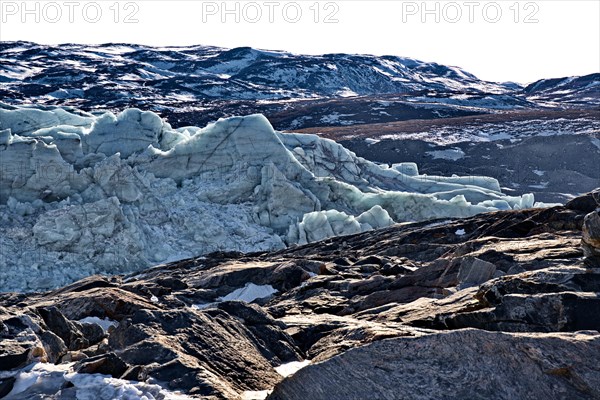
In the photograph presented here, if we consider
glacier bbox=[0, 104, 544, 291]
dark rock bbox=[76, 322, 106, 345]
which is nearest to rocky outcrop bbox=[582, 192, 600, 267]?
dark rock bbox=[76, 322, 106, 345]

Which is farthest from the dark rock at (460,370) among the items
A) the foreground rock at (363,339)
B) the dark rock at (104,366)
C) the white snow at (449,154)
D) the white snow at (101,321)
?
the white snow at (449,154)

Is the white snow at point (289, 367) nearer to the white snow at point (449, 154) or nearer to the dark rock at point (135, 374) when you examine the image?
the dark rock at point (135, 374)

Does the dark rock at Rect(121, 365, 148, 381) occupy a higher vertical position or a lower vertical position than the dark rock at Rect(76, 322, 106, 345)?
higher

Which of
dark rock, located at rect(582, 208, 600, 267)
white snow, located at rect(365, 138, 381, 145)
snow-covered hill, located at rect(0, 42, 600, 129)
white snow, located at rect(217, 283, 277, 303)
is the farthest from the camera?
snow-covered hill, located at rect(0, 42, 600, 129)

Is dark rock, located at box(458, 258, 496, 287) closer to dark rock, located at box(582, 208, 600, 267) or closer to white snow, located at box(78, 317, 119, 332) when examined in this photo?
dark rock, located at box(582, 208, 600, 267)

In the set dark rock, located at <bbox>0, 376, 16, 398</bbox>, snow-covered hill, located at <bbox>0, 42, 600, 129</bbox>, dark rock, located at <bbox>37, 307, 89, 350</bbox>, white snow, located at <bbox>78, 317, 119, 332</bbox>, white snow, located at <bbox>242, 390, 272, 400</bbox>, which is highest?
snow-covered hill, located at <bbox>0, 42, 600, 129</bbox>

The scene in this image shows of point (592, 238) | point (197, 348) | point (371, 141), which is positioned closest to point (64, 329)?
point (197, 348)

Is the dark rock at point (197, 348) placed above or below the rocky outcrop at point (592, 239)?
below
